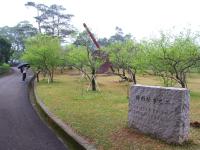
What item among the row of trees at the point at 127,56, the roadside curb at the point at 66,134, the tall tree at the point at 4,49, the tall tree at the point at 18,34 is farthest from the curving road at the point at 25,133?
the tall tree at the point at 18,34

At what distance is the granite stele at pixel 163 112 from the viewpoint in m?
7.72

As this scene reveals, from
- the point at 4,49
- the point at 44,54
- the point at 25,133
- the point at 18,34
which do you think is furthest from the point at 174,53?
the point at 18,34

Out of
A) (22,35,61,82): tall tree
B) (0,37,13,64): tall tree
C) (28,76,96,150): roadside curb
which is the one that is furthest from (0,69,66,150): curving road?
Answer: (0,37,13,64): tall tree

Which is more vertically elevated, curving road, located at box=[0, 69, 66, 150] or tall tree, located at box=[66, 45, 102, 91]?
tall tree, located at box=[66, 45, 102, 91]

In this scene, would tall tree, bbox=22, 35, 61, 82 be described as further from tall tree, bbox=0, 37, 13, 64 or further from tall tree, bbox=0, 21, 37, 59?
tall tree, bbox=0, 21, 37, 59

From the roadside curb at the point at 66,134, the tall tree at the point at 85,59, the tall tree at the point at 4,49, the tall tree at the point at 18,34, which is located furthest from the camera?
the tall tree at the point at 18,34

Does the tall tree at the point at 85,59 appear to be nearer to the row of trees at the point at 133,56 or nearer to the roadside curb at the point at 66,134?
the row of trees at the point at 133,56

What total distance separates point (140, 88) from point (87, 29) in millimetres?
27158

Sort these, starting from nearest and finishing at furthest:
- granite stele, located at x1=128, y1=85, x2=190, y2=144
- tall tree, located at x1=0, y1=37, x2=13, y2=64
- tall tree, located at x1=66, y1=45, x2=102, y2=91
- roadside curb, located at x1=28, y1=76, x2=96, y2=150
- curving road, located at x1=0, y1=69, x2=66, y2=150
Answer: granite stele, located at x1=128, y1=85, x2=190, y2=144 < roadside curb, located at x1=28, y1=76, x2=96, y2=150 < curving road, located at x1=0, y1=69, x2=66, y2=150 < tall tree, located at x1=66, y1=45, x2=102, y2=91 < tall tree, located at x1=0, y1=37, x2=13, y2=64

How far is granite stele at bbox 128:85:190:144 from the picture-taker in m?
7.72

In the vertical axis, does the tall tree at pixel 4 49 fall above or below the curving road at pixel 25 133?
above

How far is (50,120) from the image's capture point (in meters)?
11.7

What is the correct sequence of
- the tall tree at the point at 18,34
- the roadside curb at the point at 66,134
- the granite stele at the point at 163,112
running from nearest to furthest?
the granite stele at the point at 163,112 < the roadside curb at the point at 66,134 < the tall tree at the point at 18,34

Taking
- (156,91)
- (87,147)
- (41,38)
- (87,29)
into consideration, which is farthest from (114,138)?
(41,38)
